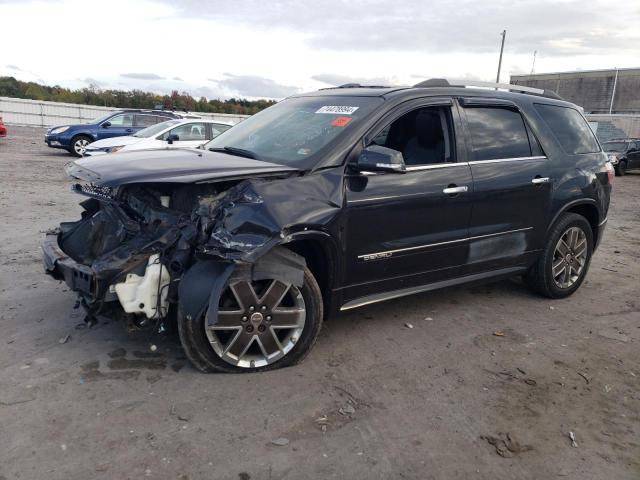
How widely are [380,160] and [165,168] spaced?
1426 millimetres

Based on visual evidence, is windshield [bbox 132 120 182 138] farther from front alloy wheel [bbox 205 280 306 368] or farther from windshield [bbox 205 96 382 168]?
front alloy wheel [bbox 205 280 306 368]

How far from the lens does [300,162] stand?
3762mm

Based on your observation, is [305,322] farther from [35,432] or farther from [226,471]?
[35,432]

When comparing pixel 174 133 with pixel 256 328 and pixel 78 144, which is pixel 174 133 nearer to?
pixel 78 144

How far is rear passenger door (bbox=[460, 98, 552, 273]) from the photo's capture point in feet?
14.6

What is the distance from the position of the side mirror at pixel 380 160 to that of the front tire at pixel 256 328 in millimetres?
822

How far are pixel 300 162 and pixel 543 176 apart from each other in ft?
7.93

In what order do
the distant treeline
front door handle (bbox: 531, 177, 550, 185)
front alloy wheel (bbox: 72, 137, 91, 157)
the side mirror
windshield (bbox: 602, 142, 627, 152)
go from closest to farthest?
1. the side mirror
2. front door handle (bbox: 531, 177, 550, 185)
3. front alloy wheel (bbox: 72, 137, 91, 157)
4. windshield (bbox: 602, 142, 627, 152)
5. the distant treeline

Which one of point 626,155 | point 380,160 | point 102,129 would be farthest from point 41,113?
point 380,160

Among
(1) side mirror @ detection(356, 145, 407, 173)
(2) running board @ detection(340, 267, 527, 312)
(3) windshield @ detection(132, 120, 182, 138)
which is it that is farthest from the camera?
(3) windshield @ detection(132, 120, 182, 138)

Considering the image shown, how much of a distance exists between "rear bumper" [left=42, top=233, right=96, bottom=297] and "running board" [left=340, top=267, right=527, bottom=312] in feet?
5.62

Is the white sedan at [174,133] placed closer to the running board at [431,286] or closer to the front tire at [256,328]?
the running board at [431,286]

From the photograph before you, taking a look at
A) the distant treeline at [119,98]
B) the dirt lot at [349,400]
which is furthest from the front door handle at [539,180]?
the distant treeline at [119,98]

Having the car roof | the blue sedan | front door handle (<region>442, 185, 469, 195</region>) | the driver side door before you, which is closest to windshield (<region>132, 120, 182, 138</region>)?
the blue sedan
